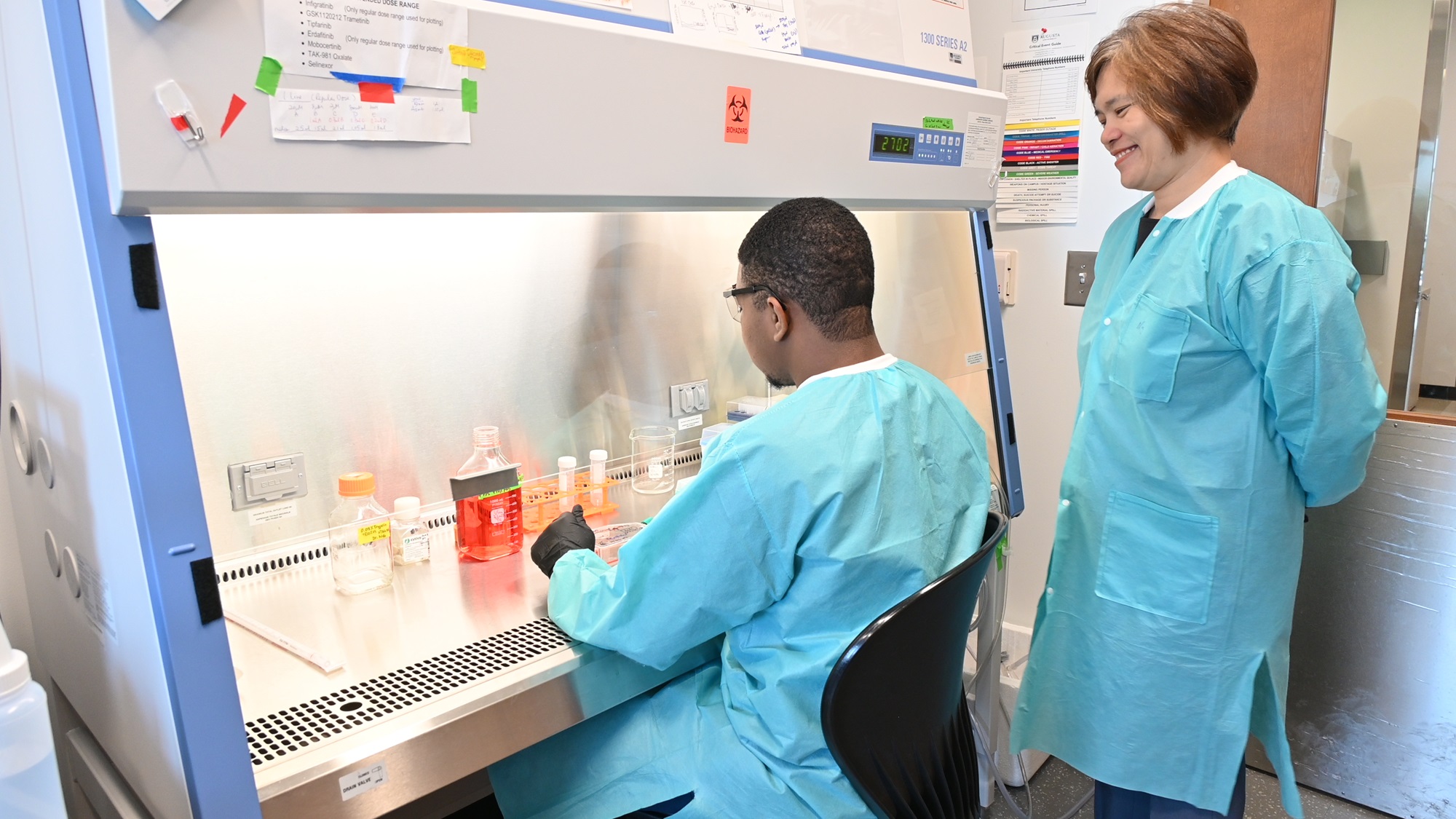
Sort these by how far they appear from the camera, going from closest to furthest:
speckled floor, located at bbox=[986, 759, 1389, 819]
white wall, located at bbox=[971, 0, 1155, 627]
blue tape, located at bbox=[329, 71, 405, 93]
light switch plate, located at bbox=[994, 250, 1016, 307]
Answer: blue tape, located at bbox=[329, 71, 405, 93]
speckled floor, located at bbox=[986, 759, 1389, 819]
white wall, located at bbox=[971, 0, 1155, 627]
light switch plate, located at bbox=[994, 250, 1016, 307]

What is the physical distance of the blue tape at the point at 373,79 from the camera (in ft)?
3.13

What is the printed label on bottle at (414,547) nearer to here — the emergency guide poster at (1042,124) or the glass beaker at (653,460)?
the glass beaker at (653,460)

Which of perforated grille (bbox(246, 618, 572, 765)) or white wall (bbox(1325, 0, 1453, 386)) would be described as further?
white wall (bbox(1325, 0, 1453, 386))

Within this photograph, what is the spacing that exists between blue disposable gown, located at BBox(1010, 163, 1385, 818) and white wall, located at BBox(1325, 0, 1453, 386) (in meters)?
0.84

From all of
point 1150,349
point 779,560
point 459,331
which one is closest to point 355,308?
point 459,331

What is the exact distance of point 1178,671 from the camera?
1554 millimetres

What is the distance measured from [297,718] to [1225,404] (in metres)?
1.41

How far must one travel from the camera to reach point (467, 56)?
1.04 m

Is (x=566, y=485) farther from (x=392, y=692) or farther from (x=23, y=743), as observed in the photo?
(x=23, y=743)

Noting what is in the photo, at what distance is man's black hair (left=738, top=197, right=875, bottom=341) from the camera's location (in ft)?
4.17

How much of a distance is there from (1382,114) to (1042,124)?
2.40 feet

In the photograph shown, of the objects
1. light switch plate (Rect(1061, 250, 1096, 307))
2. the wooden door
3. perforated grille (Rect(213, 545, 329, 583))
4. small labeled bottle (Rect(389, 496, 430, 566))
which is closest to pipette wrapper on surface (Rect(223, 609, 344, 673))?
perforated grille (Rect(213, 545, 329, 583))

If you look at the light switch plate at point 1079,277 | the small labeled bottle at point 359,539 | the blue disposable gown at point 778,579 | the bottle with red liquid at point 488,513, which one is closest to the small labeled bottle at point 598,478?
the bottle with red liquid at point 488,513

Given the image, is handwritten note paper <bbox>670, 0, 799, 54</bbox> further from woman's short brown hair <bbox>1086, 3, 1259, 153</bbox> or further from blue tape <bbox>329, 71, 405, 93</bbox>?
woman's short brown hair <bbox>1086, 3, 1259, 153</bbox>
